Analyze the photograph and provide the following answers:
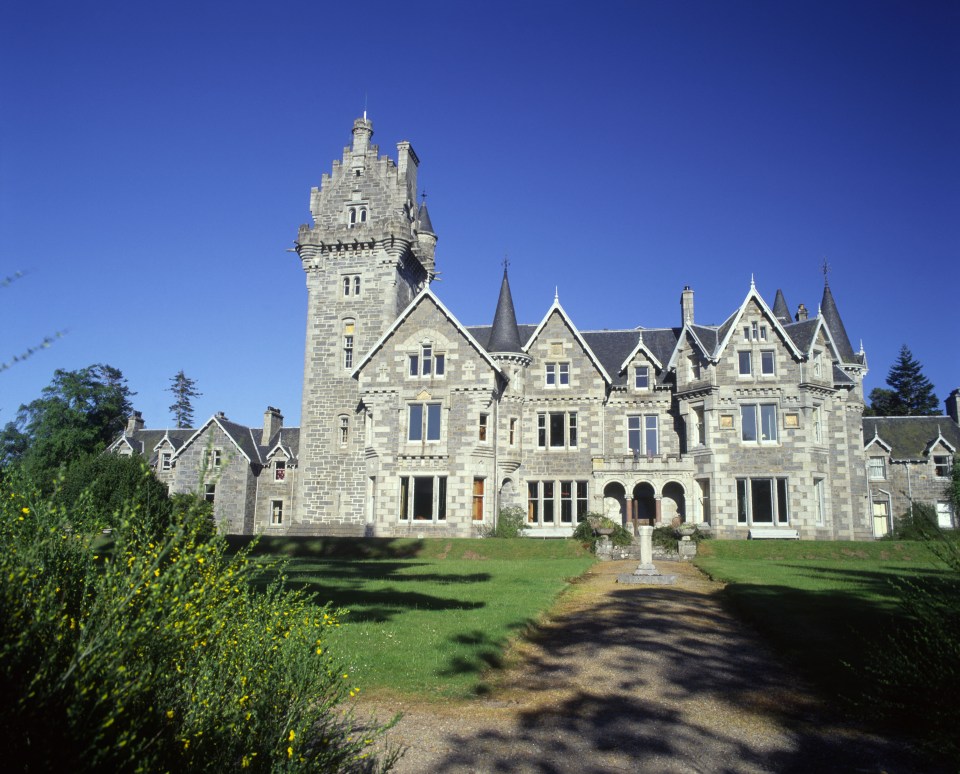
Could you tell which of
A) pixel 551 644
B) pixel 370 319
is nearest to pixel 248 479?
pixel 370 319

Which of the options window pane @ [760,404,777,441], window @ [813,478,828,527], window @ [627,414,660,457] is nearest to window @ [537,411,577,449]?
window @ [627,414,660,457]

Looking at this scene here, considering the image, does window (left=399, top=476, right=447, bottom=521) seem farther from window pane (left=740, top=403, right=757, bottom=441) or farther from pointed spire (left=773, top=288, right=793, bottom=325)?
pointed spire (left=773, top=288, right=793, bottom=325)

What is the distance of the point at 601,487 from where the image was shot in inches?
1586

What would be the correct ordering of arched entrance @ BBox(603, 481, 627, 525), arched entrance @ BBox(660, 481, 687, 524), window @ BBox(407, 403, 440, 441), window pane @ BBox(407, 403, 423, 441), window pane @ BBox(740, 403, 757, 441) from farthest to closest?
arched entrance @ BBox(603, 481, 627, 525)
arched entrance @ BBox(660, 481, 687, 524)
window pane @ BBox(407, 403, 423, 441)
window @ BBox(407, 403, 440, 441)
window pane @ BBox(740, 403, 757, 441)

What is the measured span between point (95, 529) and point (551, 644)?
9559mm

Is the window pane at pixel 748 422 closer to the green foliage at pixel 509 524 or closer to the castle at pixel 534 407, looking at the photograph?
the castle at pixel 534 407

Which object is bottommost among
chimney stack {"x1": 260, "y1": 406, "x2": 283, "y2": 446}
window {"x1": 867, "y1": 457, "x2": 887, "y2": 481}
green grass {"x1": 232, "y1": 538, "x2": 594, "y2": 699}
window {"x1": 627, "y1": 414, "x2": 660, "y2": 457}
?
green grass {"x1": 232, "y1": 538, "x2": 594, "y2": 699}

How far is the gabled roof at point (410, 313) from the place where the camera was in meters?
38.8

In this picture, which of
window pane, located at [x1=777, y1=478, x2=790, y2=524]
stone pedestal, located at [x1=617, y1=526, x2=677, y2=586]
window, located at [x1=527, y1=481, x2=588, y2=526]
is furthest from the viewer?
window, located at [x1=527, y1=481, x2=588, y2=526]

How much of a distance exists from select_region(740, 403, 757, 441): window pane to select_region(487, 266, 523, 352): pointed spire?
11887mm

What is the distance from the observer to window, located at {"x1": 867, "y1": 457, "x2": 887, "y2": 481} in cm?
5222

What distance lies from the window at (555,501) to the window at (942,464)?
87.6ft

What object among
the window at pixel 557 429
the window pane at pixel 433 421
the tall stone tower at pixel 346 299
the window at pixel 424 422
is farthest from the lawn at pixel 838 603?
the tall stone tower at pixel 346 299

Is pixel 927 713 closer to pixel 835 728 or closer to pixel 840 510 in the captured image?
pixel 835 728
